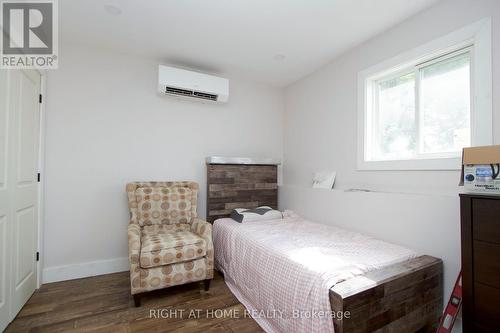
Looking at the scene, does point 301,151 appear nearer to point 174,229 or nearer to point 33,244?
point 174,229

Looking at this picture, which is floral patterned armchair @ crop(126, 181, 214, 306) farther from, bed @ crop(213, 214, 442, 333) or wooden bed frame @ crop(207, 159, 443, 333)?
wooden bed frame @ crop(207, 159, 443, 333)

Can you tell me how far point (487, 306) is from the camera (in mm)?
1150

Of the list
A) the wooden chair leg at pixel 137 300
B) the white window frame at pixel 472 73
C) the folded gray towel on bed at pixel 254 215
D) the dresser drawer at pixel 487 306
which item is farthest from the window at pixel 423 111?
the wooden chair leg at pixel 137 300

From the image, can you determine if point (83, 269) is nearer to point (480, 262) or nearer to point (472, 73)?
point (480, 262)

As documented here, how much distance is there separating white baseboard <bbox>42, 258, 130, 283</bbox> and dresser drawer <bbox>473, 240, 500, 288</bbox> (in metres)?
3.09

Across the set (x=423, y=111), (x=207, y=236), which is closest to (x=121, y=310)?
(x=207, y=236)

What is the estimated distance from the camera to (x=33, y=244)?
2189 millimetres

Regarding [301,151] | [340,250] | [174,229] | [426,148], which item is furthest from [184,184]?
[426,148]

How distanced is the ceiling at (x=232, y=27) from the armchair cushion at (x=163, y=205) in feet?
→ 5.26

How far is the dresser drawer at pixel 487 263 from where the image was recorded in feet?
3.69

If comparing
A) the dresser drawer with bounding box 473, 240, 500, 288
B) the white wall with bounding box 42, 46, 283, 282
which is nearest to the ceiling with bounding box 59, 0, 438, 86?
the white wall with bounding box 42, 46, 283, 282

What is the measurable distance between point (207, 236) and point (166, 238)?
1.27ft

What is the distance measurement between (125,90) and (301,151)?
2.39 meters
